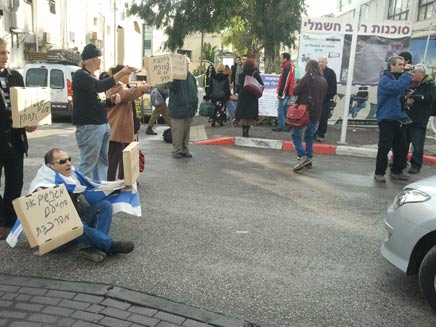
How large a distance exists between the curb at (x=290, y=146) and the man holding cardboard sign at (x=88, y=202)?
592cm

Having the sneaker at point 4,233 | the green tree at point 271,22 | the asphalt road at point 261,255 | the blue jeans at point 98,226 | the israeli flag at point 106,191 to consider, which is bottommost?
the asphalt road at point 261,255

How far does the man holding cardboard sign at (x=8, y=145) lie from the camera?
4.09 metres

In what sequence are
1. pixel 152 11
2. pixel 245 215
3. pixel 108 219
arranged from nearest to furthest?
pixel 108 219
pixel 245 215
pixel 152 11

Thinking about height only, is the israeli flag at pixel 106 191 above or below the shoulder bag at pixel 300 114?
below

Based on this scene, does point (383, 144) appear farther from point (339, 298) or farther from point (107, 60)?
point (107, 60)

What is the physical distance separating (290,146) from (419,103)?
2942mm

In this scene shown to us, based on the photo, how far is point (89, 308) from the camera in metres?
3.10

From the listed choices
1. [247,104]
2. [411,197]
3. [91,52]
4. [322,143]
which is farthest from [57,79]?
[411,197]

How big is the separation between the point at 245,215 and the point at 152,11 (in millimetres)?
17777

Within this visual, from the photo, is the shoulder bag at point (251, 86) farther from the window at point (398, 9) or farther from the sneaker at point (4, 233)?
the window at point (398, 9)

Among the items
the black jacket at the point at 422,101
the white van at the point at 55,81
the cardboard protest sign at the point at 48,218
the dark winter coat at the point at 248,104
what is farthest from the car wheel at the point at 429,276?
the white van at the point at 55,81

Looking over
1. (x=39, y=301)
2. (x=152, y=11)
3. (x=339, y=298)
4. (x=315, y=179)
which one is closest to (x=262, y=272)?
(x=339, y=298)

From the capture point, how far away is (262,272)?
3.77 meters

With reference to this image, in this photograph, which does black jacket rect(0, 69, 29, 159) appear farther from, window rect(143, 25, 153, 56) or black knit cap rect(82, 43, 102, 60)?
window rect(143, 25, 153, 56)
